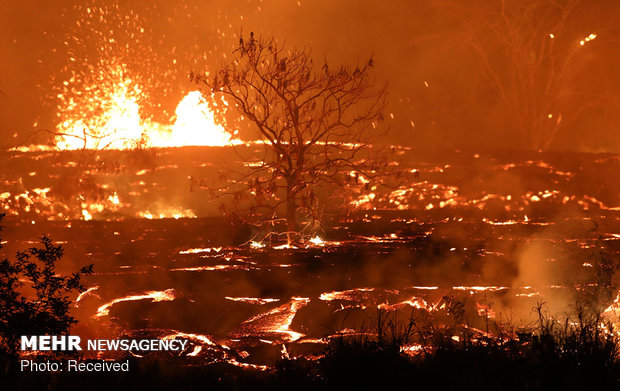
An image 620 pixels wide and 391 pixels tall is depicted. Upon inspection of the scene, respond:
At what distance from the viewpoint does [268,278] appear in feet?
41.2

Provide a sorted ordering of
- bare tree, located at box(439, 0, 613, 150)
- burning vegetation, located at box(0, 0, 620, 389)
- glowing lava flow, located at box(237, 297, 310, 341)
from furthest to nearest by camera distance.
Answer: bare tree, located at box(439, 0, 613, 150) < glowing lava flow, located at box(237, 297, 310, 341) < burning vegetation, located at box(0, 0, 620, 389)

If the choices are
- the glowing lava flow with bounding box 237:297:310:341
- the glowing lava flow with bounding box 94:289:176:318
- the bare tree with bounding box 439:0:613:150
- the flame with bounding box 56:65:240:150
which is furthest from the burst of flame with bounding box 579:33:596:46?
the glowing lava flow with bounding box 94:289:176:318

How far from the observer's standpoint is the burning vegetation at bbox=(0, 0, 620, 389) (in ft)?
22.6

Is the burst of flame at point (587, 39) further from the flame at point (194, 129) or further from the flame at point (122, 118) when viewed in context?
the flame at point (194, 129)

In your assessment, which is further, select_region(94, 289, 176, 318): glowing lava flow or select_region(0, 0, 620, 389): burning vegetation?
select_region(94, 289, 176, 318): glowing lava flow

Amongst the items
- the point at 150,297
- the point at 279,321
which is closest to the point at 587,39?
the point at 150,297

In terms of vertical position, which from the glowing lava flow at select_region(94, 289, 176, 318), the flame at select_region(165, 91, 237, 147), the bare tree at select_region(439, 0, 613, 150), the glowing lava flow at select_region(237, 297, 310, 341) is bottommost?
the glowing lava flow at select_region(237, 297, 310, 341)

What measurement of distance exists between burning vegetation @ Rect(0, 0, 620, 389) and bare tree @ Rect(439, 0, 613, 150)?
124mm

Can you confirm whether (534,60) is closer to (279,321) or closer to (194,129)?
(194,129)

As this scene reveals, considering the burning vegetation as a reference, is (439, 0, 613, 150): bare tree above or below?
above

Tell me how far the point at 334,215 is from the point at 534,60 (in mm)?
16979

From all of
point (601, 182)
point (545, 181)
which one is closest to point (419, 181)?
point (545, 181)

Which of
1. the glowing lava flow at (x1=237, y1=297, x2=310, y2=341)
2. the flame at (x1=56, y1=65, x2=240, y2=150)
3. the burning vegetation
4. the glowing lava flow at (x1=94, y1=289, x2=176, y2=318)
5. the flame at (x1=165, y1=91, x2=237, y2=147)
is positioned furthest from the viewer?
the flame at (x1=56, y1=65, x2=240, y2=150)

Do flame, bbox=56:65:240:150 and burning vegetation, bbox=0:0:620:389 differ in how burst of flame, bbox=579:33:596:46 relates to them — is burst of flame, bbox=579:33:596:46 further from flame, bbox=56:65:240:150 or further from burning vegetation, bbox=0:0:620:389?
flame, bbox=56:65:240:150
